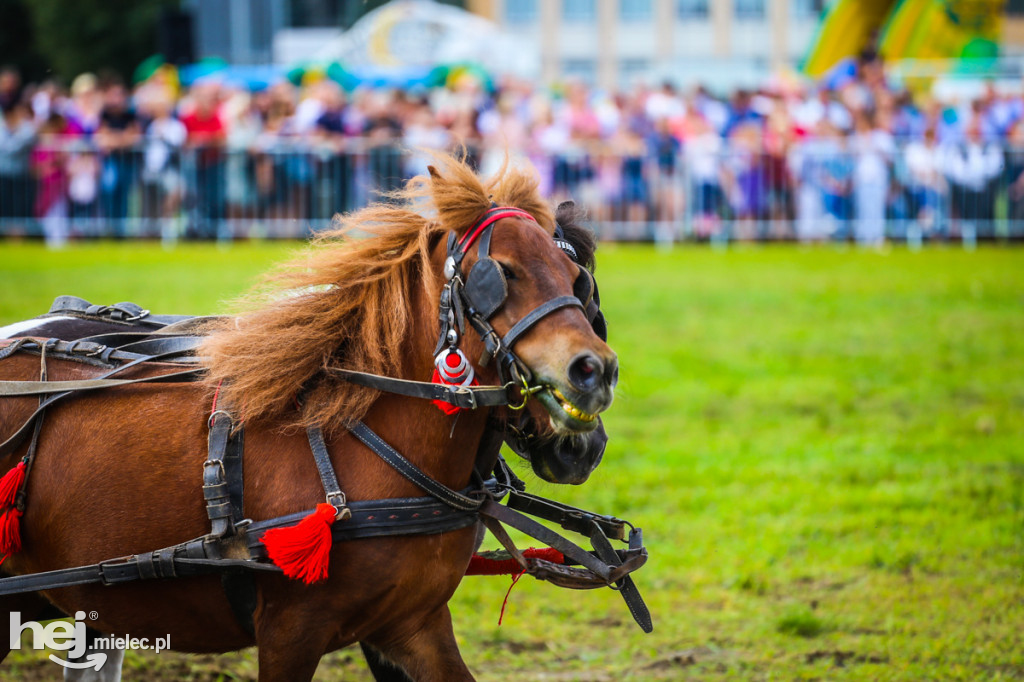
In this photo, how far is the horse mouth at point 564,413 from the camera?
9.73ft

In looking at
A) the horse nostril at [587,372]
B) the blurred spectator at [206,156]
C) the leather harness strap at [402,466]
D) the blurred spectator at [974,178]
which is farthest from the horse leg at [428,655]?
the blurred spectator at [974,178]

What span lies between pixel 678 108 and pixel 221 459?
16814 mm

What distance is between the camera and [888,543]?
20.8 feet

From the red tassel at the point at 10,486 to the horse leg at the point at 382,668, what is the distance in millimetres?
1176

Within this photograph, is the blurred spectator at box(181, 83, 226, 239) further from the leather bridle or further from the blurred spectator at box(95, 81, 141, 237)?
the leather bridle

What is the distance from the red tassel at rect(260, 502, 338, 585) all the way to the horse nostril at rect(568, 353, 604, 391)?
803mm

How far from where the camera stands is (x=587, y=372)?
294 cm

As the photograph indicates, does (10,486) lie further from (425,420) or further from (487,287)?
(487,287)

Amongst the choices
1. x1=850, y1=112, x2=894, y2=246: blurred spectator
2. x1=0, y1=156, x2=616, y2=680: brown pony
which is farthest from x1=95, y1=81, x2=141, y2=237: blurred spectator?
x1=0, y1=156, x2=616, y2=680: brown pony

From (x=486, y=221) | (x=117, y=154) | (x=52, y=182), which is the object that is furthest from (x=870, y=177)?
(x=486, y=221)

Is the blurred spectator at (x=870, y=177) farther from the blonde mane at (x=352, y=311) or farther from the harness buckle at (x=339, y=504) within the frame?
the harness buckle at (x=339, y=504)

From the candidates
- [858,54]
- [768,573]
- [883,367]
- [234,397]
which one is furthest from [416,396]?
[858,54]

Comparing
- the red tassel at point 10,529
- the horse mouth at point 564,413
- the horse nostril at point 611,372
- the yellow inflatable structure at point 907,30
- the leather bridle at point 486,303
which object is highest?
the yellow inflatable structure at point 907,30

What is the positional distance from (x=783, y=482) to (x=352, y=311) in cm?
487
